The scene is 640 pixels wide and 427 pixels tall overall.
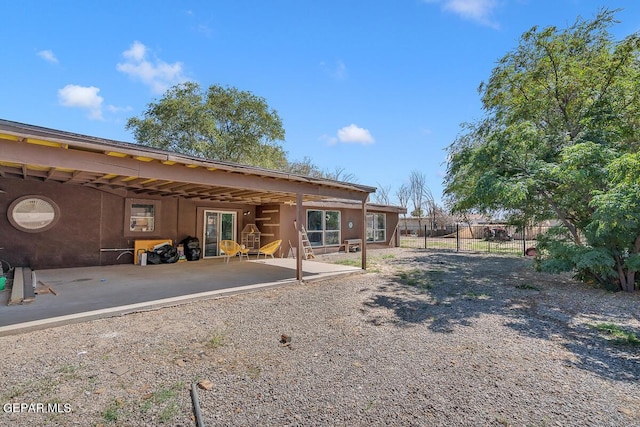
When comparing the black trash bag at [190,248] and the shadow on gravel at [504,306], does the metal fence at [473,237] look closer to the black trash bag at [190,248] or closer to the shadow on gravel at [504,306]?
the shadow on gravel at [504,306]

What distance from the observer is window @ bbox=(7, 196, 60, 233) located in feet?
23.7

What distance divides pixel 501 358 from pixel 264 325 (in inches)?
108

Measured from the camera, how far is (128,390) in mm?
2492

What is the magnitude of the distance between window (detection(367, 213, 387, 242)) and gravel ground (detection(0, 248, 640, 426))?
31.7ft

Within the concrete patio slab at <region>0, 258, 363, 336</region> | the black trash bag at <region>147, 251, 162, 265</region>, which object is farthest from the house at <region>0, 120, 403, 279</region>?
the concrete patio slab at <region>0, 258, 363, 336</region>

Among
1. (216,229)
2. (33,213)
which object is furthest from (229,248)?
(33,213)

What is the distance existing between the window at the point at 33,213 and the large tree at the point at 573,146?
10.1m

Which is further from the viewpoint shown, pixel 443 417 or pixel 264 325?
pixel 264 325

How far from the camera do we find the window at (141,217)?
886 cm

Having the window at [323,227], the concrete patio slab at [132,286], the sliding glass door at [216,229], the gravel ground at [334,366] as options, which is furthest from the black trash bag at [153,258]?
the window at [323,227]

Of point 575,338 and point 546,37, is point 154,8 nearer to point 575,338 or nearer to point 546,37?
point 546,37

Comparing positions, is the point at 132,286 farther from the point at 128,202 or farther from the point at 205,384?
the point at 205,384

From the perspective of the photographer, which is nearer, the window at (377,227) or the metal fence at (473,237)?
the window at (377,227)

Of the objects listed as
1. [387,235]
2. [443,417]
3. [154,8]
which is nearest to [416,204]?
[387,235]
